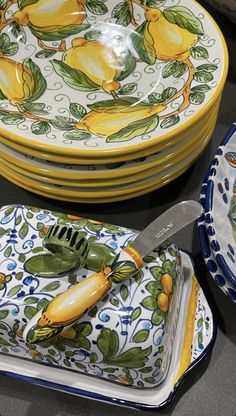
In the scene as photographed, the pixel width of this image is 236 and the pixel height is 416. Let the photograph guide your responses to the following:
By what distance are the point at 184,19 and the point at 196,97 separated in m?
0.18

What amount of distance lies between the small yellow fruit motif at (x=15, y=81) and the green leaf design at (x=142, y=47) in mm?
166

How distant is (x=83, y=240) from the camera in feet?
1.94

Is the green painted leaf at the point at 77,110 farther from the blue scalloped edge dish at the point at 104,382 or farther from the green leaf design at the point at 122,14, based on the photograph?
the blue scalloped edge dish at the point at 104,382

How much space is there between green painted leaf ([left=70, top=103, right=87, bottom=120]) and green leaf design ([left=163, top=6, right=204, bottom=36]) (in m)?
0.19

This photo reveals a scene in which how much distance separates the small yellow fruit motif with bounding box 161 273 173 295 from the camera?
0.62 m

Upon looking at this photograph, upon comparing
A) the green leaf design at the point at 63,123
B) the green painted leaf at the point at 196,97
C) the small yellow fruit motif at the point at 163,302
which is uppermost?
the green painted leaf at the point at 196,97

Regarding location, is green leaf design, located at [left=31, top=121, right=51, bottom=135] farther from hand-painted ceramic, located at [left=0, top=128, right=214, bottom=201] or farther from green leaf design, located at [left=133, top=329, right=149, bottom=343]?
green leaf design, located at [left=133, top=329, right=149, bottom=343]

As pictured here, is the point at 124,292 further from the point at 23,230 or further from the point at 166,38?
the point at 166,38

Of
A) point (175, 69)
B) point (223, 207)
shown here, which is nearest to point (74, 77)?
point (175, 69)

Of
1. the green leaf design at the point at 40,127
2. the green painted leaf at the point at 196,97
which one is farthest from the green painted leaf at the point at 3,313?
the green painted leaf at the point at 196,97

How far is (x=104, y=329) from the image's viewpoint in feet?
1.94

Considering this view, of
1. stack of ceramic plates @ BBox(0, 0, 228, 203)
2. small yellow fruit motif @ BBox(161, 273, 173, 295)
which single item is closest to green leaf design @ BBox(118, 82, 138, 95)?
stack of ceramic plates @ BBox(0, 0, 228, 203)

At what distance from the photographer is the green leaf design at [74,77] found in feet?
2.84

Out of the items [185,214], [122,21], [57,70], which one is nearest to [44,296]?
[185,214]
